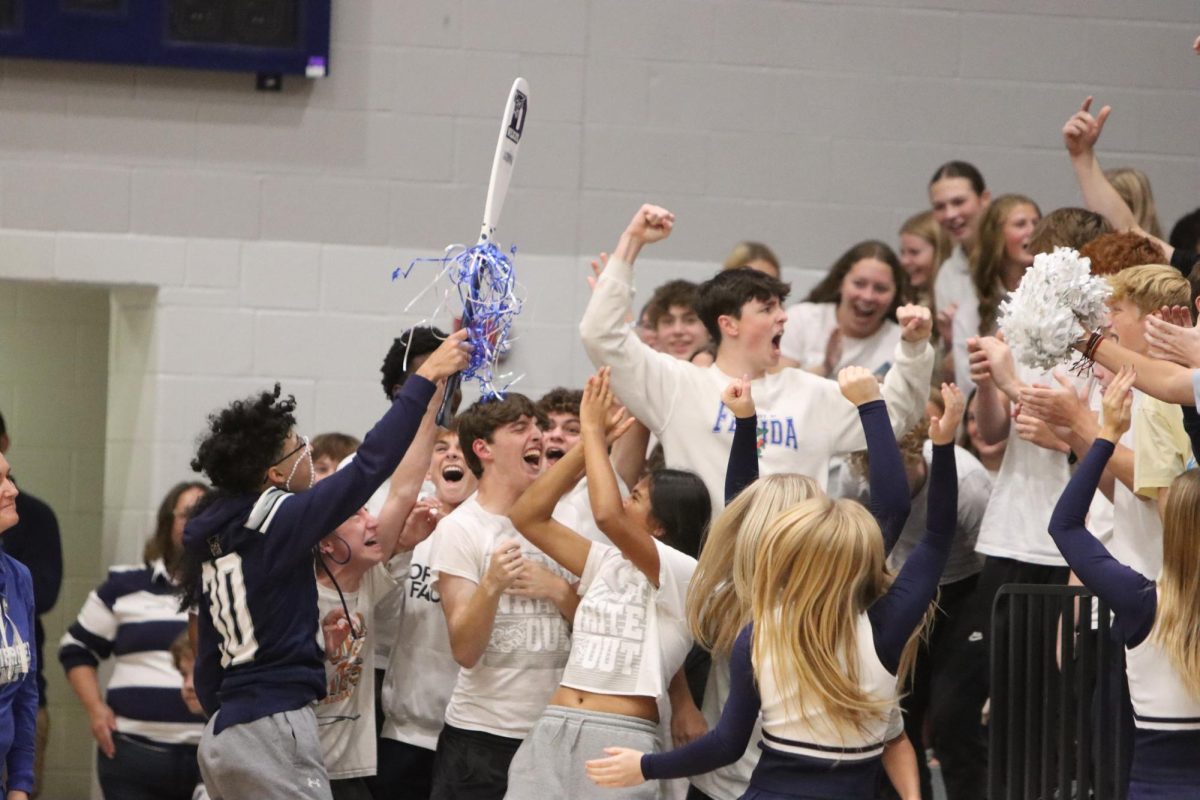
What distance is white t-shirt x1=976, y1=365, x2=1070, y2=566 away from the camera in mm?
4133

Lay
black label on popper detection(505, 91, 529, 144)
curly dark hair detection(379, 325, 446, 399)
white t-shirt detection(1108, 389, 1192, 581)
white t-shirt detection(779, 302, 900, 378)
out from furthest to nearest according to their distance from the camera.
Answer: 1. white t-shirt detection(779, 302, 900, 378)
2. curly dark hair detection(379, 325, 446, 399)
3. black label on popper detection(505, 91, 529, 144)
4. white t-shirt detection(1108, 389, 1192, 581)

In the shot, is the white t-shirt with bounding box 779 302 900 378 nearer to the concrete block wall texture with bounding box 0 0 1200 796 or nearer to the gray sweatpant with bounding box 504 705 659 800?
the concrete block wall texture with bounding box 0 0 1200 796

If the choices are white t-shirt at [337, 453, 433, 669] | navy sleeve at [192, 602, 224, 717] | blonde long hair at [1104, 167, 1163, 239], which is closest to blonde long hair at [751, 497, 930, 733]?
navy sleeve at [192, 602, 224, 717]

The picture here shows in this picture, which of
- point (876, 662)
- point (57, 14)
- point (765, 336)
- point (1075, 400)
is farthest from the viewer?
point (57, 14)

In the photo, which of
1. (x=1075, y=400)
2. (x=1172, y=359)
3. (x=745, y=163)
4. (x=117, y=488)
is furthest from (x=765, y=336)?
(x=117, y=488)

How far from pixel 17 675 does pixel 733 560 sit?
153 centimetres

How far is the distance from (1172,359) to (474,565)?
1.61 meters

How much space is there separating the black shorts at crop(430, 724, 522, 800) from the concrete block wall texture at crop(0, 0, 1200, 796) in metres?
2.18

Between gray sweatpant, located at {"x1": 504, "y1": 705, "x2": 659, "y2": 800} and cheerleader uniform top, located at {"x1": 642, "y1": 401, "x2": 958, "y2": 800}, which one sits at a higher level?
cheerleader uniform top, located at {"x1": 642, "y1": 401, "x2": 958, "y2": 800}

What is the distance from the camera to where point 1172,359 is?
9.76ft

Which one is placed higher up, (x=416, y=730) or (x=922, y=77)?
(x=922, y=77)

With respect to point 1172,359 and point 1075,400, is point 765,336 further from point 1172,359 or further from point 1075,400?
point 1172,359

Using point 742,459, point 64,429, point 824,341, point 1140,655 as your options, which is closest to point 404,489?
point 742,459

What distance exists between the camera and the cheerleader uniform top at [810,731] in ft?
9.29
